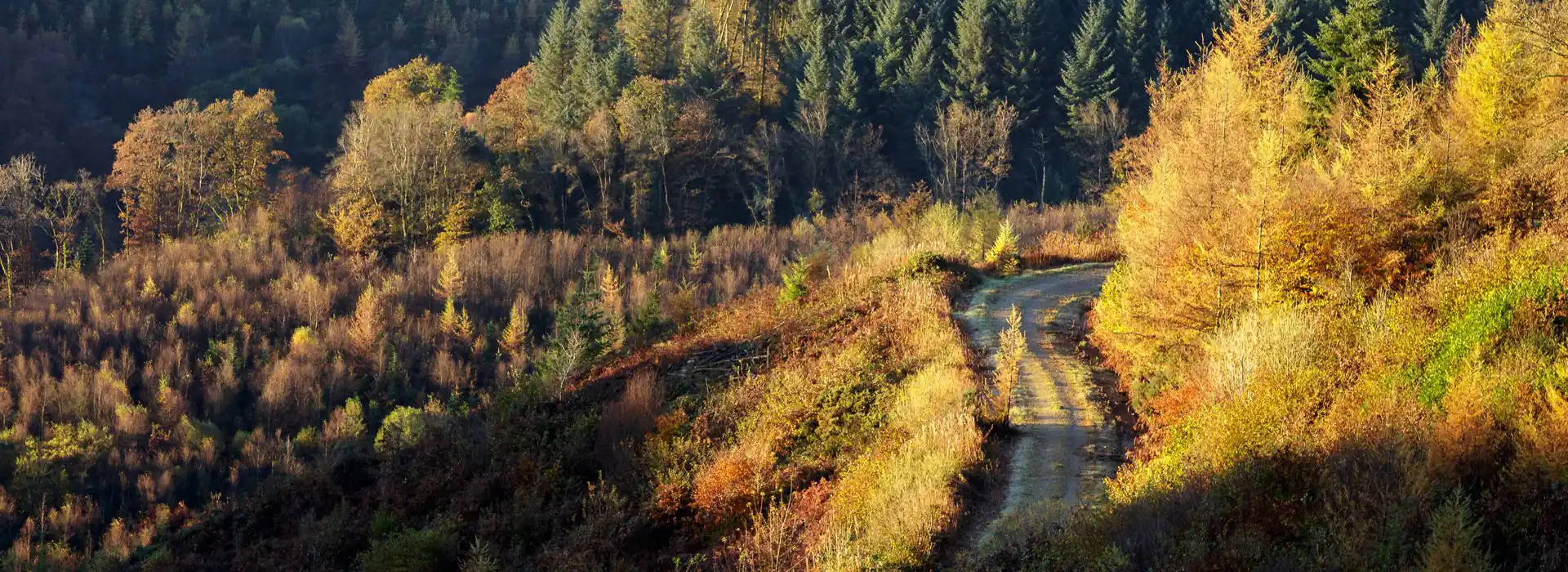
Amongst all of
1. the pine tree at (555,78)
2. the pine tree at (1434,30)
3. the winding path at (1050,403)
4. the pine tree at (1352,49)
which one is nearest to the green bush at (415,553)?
the winding path at (1050,403)

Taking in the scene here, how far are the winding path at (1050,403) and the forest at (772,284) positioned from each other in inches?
12.6

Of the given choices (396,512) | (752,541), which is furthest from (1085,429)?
(396,512)

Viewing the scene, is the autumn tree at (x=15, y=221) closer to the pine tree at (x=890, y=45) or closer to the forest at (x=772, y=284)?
the forest at (x=772, y=284)

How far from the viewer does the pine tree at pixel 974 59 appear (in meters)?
61.0

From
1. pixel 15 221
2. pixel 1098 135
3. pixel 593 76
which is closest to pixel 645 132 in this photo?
pixel 593 76

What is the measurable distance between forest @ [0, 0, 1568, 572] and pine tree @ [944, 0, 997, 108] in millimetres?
257

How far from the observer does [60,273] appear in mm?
47969

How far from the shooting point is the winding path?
10.5 metres

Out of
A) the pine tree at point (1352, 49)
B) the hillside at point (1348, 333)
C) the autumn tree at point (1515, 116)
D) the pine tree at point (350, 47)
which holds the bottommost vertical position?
the hillside at point (1348, 333)

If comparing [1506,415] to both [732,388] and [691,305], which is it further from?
[691,305]

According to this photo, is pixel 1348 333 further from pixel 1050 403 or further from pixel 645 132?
pixel 645 132

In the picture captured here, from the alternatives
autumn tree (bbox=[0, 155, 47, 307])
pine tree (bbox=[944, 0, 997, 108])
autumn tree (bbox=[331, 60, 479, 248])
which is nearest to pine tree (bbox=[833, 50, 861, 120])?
pine tree (bbox=[944, 0, 997, 108])

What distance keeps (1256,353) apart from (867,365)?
5684 mm

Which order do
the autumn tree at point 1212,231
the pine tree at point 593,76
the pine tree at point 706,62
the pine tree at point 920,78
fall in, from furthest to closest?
the pine tree at point 920,78 → the pine tree at point 706,62 → the pine tree at point 593,76 → the autumn tree at point 1212,231
